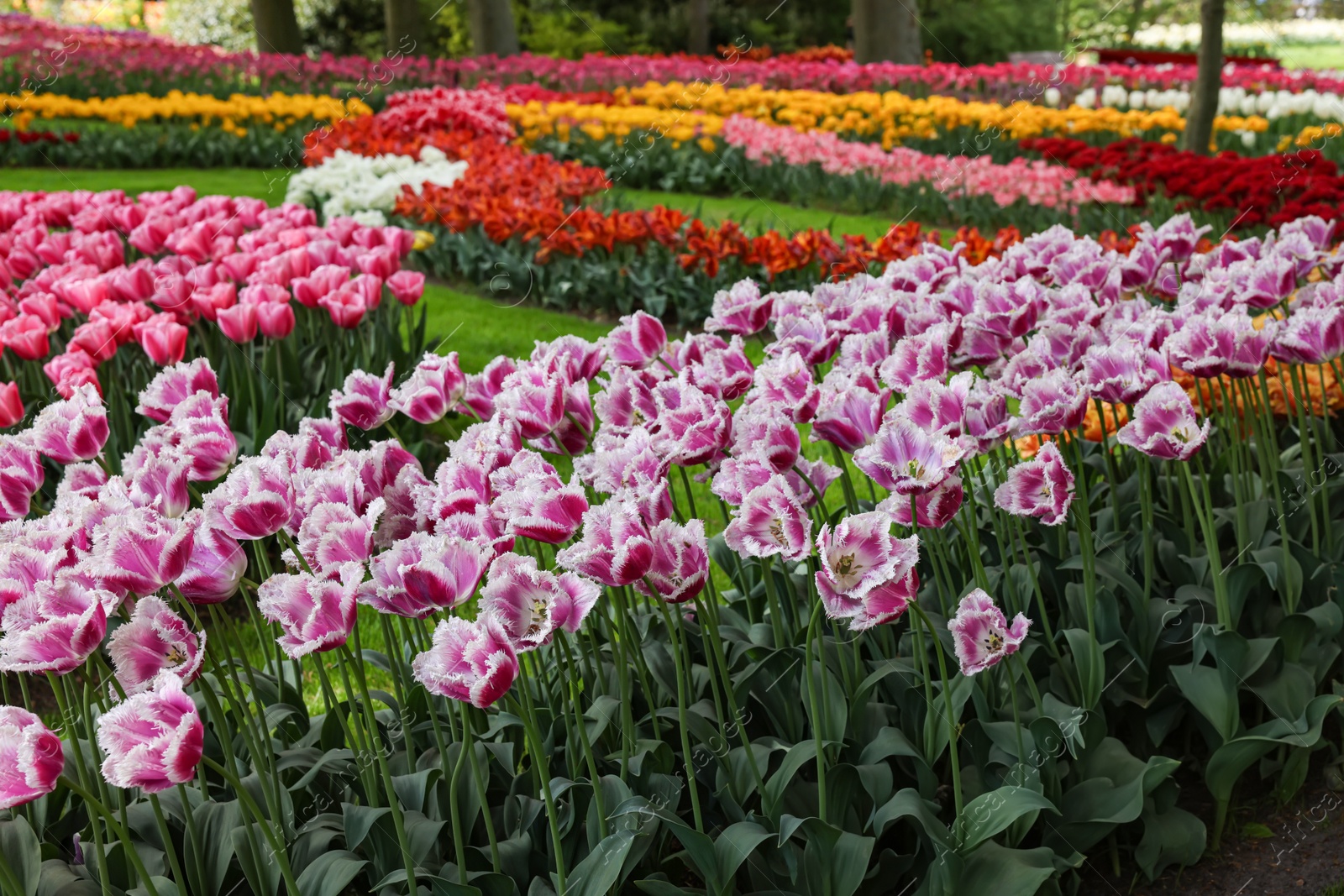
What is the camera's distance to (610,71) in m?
16.5

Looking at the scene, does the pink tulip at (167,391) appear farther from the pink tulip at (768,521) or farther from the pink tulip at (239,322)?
the pink tulip at (239,322)

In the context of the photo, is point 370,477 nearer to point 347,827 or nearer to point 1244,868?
point 347,827

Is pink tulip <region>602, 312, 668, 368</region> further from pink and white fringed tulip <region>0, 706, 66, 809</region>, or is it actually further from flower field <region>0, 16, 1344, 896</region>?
pink and white fringed tulip <region>0, 706, 66, 809</region>

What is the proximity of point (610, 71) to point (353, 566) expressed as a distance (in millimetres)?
15856

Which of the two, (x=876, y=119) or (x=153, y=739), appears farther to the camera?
(x=876, y=119)

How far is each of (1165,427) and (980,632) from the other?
0.56m

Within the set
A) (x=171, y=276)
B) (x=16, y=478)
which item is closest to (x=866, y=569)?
(x=16, y=478)

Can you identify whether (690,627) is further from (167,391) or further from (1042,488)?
(167,391)

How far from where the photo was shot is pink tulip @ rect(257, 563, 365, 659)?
150 cm

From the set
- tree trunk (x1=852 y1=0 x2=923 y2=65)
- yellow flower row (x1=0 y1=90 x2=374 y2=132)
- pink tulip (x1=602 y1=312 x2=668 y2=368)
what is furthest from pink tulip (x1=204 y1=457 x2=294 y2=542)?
tree trunk (x1=852 y1=0 x2=923 y2=65)

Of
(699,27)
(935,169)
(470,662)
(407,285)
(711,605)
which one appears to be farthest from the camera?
(699,27)

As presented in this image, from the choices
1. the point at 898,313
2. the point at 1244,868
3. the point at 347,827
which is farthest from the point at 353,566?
the point at 1244,868

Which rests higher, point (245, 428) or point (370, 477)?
point (370, 477)

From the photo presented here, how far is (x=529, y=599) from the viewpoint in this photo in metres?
1.58
